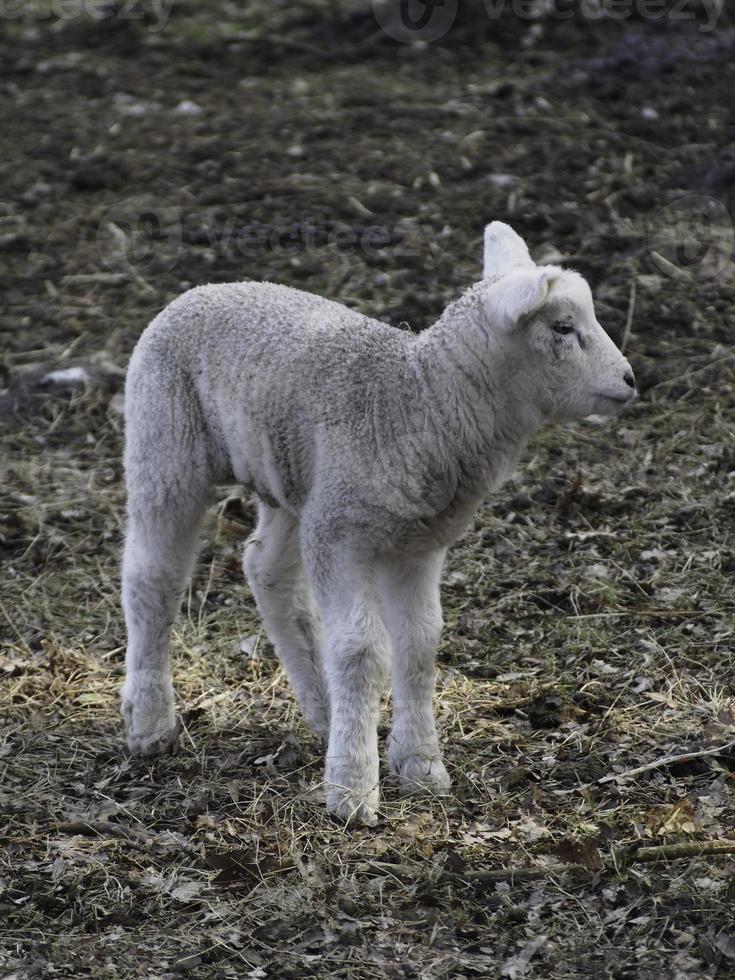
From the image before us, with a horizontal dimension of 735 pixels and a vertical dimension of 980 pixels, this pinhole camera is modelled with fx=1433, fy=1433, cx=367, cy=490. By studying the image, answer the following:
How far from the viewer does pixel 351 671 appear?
5.04 meters

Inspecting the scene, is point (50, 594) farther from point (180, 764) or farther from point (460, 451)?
point (460, 451)

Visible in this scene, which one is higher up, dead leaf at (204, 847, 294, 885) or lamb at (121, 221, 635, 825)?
lamb at (121, 221, 635, 825)

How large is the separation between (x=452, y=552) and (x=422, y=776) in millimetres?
2175

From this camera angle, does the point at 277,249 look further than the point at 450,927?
Yes

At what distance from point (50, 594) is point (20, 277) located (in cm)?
385

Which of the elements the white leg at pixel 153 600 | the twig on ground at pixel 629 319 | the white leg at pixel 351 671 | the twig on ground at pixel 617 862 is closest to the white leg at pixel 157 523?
the white leg at pixel 153 600

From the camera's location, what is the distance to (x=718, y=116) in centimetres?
1184

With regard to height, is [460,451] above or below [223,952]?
above

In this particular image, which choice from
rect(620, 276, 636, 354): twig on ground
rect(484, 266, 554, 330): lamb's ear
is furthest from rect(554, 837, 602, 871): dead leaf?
rect(620, 276, 636, 354): twig on ground

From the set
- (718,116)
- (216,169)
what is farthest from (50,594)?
(718,116)

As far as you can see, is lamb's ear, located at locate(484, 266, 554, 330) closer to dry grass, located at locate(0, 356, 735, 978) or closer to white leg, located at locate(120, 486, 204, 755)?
white leg, located at locate(120, 486, 204, 755)

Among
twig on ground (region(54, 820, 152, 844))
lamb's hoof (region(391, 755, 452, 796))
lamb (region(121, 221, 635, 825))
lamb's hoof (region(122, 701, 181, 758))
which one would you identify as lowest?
lamb's hoof (region(122, 701, 181, 758))

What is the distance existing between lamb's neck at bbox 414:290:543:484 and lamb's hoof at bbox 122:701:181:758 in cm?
172

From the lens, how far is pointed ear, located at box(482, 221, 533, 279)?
5289mm
